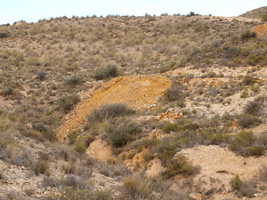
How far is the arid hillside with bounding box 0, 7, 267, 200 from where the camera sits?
16.5ft

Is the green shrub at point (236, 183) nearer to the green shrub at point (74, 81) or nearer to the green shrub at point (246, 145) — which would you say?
the green shrub at point (246, 145)

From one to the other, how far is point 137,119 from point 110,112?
1.74 m

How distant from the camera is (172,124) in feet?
28.2

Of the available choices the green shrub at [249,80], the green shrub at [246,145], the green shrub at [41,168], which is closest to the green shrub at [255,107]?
the green shrub at [246,145]

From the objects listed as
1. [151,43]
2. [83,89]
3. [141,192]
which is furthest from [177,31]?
[141,192]

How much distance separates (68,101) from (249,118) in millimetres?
9275

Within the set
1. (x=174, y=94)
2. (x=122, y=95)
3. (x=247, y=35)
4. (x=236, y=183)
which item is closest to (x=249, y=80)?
(x=174, y=94)

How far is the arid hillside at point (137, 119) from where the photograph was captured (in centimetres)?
502

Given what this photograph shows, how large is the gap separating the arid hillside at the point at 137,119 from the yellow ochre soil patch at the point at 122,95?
0.06 meters

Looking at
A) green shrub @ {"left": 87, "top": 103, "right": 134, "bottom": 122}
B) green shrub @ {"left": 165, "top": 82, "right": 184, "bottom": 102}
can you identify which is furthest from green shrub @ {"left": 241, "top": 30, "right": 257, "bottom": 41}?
green shrub @ {"left": 87, "top": 103, "right": 134, "bottom": 122}

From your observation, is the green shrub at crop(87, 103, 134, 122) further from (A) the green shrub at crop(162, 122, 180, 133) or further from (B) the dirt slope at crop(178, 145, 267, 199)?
Result: (B) the dirt slope at crop(178, 145, 267, 199)

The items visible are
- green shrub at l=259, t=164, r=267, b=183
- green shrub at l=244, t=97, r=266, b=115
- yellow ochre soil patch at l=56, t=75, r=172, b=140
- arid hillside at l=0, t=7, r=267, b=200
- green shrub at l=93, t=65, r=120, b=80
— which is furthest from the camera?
green shrub at l=93, t=65, r=120, b=80

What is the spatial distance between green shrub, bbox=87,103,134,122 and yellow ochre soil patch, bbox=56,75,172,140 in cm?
54

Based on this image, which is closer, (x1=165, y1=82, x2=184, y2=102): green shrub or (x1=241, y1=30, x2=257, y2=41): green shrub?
(x1=165, y1=82, x2=184, y2=102): green shrub
